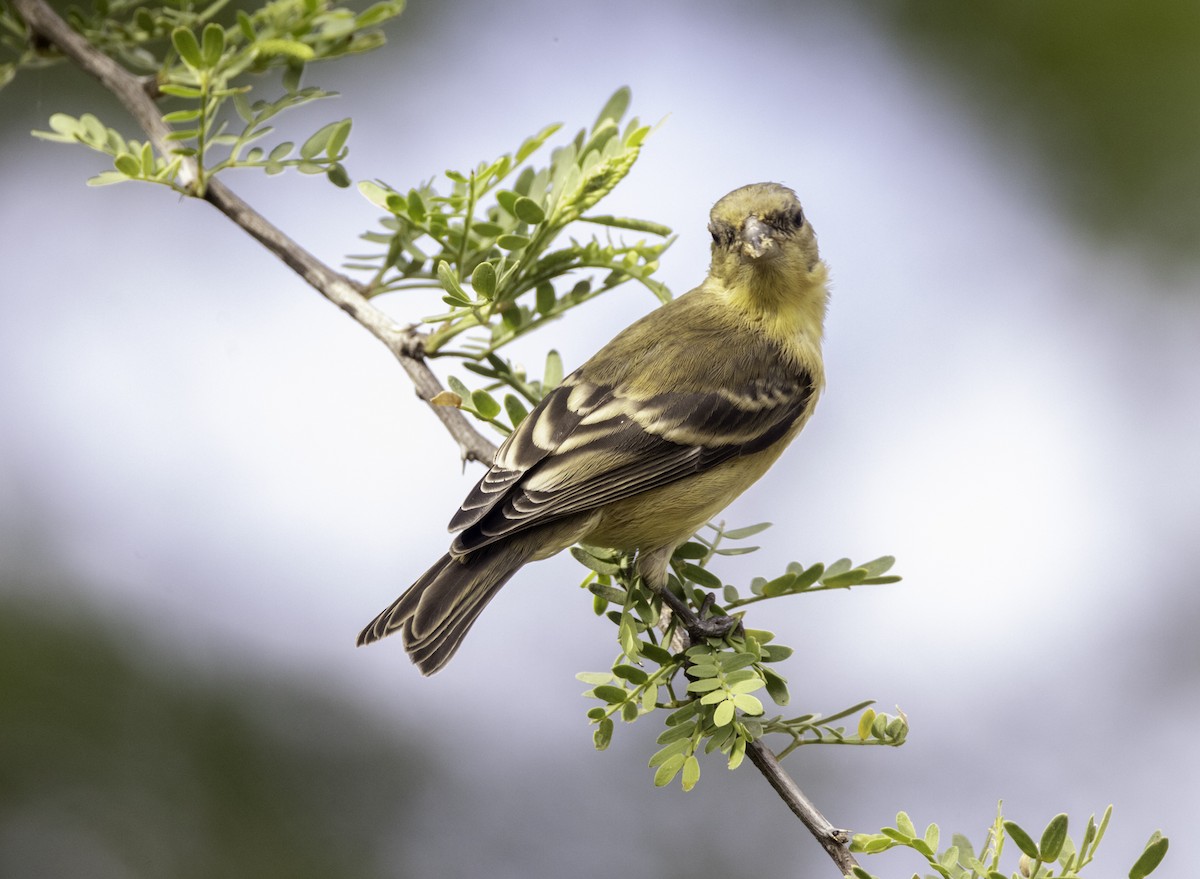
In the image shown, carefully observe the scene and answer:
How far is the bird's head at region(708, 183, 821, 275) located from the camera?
4617 mm

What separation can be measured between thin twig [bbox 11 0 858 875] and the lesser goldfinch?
231mm

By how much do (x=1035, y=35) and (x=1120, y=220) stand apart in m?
1.01

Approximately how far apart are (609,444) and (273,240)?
1230 millimetres

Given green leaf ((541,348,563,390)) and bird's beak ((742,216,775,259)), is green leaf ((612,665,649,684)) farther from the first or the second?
bird's beak ((742,216,775,259))

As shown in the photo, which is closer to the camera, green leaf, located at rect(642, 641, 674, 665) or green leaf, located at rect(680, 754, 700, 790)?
green leaf, located at rect(680, 754, 700, 790)

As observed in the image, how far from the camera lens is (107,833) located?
531cm

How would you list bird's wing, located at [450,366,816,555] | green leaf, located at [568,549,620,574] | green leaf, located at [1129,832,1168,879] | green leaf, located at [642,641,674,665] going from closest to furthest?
green leaf, located at [1129,832,1168,879], green leaf, located at [642,641,674,665], bird's wing, located at [450,366,816,555], green leaf, located at [568,549,620,574]

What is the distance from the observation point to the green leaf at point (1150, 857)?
7.42 ft

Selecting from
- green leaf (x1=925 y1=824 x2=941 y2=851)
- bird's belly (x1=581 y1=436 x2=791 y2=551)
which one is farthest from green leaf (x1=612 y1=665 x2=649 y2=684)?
bird's belly (x1=581 y1=436 x2=791 y2=551)

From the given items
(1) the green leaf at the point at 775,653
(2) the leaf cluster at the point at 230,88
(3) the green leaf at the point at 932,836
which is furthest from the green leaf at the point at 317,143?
(3) the green leaf at the point at 932,836

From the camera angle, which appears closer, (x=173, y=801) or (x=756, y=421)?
(x=756, y=421)

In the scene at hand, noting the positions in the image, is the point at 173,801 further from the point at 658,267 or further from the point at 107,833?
the point at 658,267

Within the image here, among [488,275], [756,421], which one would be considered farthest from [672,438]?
[488,275]

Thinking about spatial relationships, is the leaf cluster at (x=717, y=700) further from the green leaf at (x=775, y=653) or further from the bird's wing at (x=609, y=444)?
the bird's wing at (x=609, y=444)
